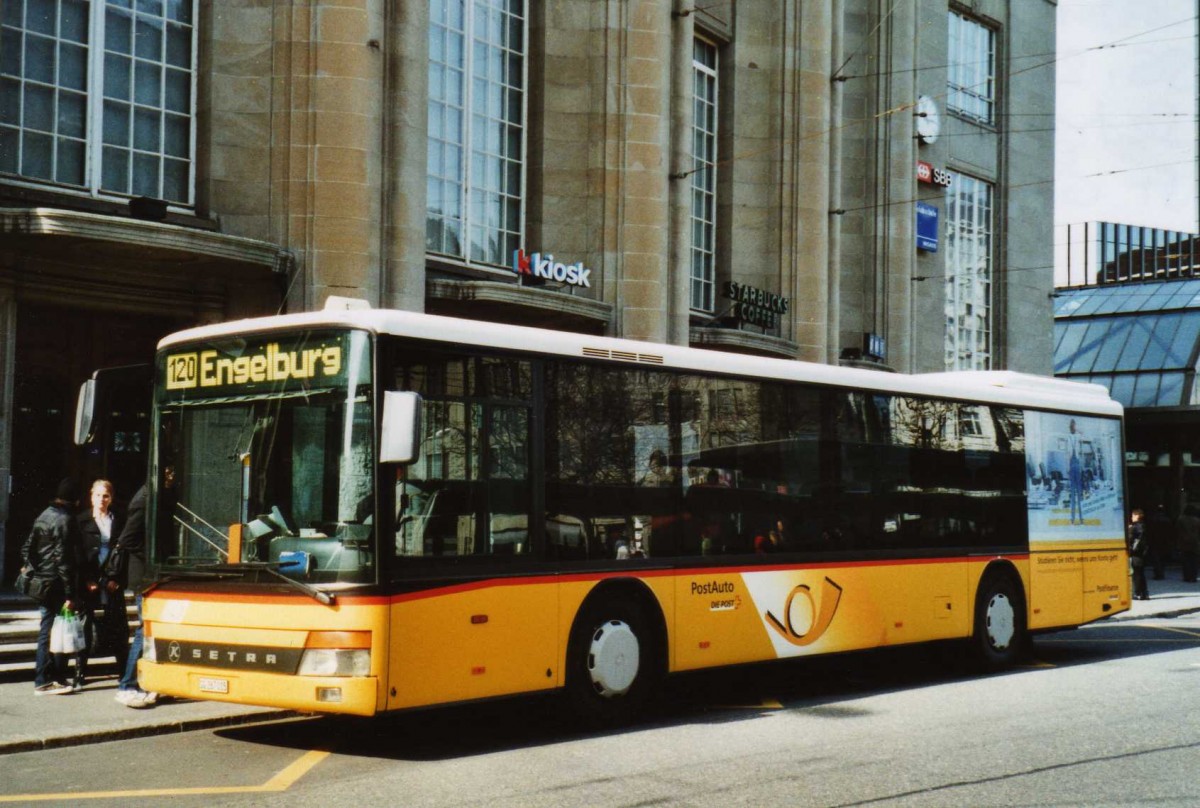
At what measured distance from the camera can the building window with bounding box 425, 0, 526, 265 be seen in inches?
917

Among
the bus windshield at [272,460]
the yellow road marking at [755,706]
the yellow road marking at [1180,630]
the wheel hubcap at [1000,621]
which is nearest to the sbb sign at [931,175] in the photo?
the yellow road marking at [1180,630]

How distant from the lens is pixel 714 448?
11.5 meters

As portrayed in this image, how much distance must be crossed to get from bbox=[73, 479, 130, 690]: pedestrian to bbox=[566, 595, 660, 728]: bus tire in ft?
14.5

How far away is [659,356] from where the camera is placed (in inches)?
440

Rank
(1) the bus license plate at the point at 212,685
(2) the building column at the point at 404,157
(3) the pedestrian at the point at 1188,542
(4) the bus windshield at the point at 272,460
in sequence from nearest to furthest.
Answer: (4) the bus windshield at the point at 272,460
(1) the bus license plate at the point at 212,685
(2) the building column at the point at 404,157
(3) the pedestrian at the point at 1188,542

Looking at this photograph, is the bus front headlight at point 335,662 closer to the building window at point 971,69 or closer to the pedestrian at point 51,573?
the pedestrian at point 51,573

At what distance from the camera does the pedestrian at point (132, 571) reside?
11195 millimetres

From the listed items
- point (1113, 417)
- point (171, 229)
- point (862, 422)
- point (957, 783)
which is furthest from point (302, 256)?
point (957, 783)

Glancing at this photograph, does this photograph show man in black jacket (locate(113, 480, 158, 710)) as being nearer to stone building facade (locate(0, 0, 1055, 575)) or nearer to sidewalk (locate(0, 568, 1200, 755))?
sidewalk (locate(0, 568, 1200, 755))

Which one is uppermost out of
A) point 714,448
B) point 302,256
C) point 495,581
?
point 302,256

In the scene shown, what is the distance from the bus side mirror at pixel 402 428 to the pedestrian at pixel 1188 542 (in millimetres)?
27028

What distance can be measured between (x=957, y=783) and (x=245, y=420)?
5.06 metres

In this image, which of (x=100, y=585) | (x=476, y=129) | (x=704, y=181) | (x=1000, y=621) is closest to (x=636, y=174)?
(x=476, y=129)

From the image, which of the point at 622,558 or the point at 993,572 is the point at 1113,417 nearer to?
the point at 993,572
